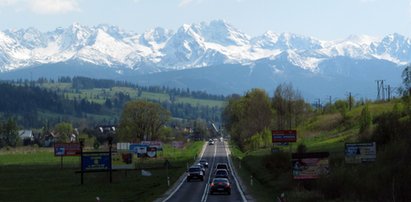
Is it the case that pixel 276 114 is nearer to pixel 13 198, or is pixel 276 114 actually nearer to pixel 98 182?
pixel 98 182

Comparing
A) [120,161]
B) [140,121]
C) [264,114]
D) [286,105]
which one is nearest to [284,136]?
[120,161]

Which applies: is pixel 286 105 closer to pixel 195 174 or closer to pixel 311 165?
pixel 195 174

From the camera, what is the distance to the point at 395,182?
36.9 meters

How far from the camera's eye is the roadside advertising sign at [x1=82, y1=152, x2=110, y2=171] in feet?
248

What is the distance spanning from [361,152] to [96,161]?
1530 inches

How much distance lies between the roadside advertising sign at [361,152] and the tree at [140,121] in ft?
364

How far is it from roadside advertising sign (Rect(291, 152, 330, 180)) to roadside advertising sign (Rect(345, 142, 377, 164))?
1.77 meters

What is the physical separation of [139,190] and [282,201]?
23.5 m

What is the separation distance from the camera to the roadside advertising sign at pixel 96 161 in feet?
248

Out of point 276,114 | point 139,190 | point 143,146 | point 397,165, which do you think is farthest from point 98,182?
point 276,114

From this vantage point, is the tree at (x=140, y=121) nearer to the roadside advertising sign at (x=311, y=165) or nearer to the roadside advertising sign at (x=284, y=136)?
the roadside advertising sign at (x=284, y=136)

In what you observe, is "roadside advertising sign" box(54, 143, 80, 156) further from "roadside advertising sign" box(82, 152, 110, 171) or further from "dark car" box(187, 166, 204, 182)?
"dark car" box(187, 166, 204, 182)

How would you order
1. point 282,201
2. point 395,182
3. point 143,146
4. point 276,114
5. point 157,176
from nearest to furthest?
point 395,182 → point 282,201 → point 157,176 → point 143,146 → point 276,114

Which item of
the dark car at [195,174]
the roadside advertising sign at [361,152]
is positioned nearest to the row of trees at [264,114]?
the dark car at [195,174]
